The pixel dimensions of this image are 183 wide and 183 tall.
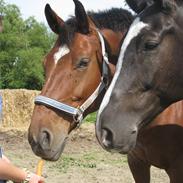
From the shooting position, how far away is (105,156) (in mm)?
7785

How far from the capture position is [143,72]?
220 cm

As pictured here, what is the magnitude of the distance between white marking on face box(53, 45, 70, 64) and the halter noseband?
0.31m

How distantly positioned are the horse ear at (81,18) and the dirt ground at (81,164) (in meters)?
3.21

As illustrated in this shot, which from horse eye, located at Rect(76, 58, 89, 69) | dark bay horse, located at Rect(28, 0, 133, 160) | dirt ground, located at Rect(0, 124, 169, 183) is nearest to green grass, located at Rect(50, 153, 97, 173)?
dirt ground, located at Rect(0, 124, 169, 183)

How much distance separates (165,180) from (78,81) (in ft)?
11.3

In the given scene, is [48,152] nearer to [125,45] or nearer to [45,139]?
[45,139]

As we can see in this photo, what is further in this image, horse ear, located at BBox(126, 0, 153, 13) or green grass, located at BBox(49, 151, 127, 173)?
green grass, located at BBox(49, 151, 127, 173)

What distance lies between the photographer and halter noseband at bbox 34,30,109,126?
2.95 meters

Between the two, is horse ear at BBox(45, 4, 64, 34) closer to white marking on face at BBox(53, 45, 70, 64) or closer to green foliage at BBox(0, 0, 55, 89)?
white marking on face at BBox(53, 45, 70, 64)

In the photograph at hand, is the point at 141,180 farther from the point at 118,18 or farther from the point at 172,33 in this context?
the point at 172,33

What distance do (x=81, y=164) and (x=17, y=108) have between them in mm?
9627

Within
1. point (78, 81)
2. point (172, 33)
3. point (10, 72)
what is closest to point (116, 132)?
point (172, 33)

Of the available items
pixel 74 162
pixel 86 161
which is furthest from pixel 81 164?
pixel 86 161

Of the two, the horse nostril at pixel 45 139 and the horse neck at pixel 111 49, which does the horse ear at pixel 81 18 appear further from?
the horse nostril at pixel 45 139
